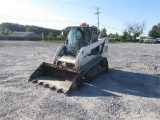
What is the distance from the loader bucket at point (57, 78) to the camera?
7.11m

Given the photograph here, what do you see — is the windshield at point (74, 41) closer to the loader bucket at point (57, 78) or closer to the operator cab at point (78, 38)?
the operator cab at point (78, 38)

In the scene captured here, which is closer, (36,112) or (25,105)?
(36,112)

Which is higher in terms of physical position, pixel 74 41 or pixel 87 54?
pixel 74 41

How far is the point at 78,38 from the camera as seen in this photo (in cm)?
896

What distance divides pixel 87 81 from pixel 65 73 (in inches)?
36.8

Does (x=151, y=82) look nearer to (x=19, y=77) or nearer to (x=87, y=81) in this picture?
(x=87, y=81)

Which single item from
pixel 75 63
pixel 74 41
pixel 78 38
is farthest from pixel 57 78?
pixel 78 38

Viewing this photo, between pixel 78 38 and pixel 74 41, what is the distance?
0.74 ft

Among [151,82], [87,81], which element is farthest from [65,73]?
[151,82]

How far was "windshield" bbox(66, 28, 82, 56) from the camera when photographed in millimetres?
8928

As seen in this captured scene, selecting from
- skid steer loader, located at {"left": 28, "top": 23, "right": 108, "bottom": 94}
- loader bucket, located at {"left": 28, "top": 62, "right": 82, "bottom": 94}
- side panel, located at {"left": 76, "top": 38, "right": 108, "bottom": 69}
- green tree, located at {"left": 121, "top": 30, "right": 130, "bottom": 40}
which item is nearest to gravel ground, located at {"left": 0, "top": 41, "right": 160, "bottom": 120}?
loader bucket, located at {"left": 28, "top": 62, "right": 82, "bottom": 94}

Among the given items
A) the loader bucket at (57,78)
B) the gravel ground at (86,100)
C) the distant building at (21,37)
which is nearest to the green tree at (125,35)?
the distant building at (21,37)

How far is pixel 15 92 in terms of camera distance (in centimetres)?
677

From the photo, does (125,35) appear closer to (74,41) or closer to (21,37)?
(21,37)
